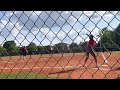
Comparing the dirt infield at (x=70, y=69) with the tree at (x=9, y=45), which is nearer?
the tree at (x=9, y=45)

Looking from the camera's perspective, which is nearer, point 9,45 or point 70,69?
point 9,45

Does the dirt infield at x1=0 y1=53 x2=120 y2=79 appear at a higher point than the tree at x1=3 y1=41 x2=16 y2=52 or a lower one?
lower

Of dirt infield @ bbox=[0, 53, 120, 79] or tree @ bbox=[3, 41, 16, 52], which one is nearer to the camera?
tree @ bbox=[3, 41, 16, 52]

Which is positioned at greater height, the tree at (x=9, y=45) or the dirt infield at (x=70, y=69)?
the tree at (x=9, y=45)

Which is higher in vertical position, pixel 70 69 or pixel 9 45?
pixel 9 45
